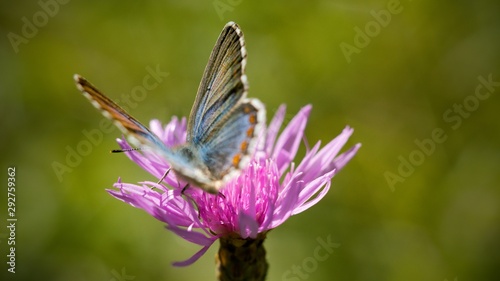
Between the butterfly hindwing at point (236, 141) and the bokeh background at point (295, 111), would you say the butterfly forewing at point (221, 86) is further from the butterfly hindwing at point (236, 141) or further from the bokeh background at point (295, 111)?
the bokeh background at point (295, 111)

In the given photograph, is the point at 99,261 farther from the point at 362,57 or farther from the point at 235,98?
the point at 362,57

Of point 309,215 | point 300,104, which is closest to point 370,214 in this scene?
point 309,215

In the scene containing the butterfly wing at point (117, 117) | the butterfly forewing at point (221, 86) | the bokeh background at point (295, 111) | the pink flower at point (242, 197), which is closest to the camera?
the butterfly wing at point (117, 117)

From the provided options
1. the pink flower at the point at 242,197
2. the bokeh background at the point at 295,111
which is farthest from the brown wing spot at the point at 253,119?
the bokeh background at the point at 295,111

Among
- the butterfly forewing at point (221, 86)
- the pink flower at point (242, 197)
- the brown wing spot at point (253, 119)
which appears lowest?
the pink flower at point (242, 197)

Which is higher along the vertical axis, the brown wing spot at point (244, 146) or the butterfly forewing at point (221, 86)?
the butterfly forewing at point (221, 86)

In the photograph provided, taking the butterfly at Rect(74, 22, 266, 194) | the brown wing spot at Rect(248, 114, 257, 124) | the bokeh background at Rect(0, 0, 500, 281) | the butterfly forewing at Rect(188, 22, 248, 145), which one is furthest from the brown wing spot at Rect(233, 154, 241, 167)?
the bokeh background at Rect(0, 0, 500, 281)
